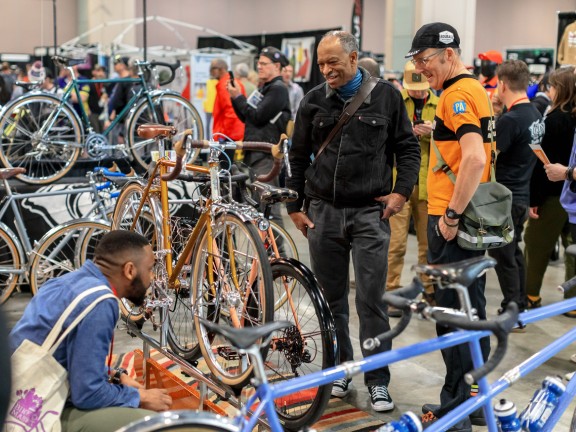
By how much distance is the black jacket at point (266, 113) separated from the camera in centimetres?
575

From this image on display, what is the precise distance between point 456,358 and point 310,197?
1.00 metres

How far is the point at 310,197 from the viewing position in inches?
145

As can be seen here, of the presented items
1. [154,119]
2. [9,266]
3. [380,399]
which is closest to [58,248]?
[9,266]

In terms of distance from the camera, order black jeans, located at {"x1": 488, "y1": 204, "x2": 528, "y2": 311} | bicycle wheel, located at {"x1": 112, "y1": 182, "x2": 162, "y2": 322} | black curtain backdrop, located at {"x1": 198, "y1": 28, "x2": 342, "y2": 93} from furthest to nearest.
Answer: black curtain backdrop, located at {"x1": 198, "y1": 28, "x2": 342, "y2": 93}, black jeans, located at {"x1": 488, "y1": 204, "x2": 528, "y2": 311}, bicycle wheel, located at {"x1": 112, "y1": 182, "x2": 162, "y2": 322}

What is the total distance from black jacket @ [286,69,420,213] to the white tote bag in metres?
1.43

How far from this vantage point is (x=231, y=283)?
326 centimetres

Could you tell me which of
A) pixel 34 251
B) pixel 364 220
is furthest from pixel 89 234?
pixel 364 220

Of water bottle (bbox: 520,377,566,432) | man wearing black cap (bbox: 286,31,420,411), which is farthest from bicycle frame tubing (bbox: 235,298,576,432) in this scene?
man wearing black cap (bbox: 286,31,420,411)

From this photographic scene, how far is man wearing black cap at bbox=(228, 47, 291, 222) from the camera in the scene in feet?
18.9

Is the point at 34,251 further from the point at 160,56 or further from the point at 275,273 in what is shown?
the point at 160,56

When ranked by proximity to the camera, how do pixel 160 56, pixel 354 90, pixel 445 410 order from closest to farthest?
pixel 445 410 → pixel 354 90 → pixel 160 56

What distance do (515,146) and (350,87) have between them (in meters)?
1.76

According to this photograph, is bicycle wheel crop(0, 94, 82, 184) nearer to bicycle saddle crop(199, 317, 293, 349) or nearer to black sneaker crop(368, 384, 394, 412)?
black sneaker crop(368, 384, 394, 412)

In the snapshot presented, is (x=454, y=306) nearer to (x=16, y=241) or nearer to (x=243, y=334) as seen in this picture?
(x=243, y=334)
